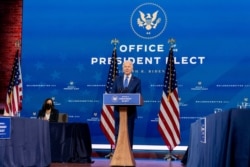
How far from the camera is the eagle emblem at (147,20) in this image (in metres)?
10.0

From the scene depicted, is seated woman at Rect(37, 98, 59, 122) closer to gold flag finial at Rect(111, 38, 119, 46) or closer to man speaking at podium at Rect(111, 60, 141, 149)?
gold flag finial at Rect(111, 38, 119, 46)

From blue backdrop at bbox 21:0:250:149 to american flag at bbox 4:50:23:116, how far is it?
1.08ft

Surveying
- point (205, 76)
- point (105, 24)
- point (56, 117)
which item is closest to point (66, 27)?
point (105, 24)

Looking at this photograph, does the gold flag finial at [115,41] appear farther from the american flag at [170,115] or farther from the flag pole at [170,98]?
the american flag at [170,115]

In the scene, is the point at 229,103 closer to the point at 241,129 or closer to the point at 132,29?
the point at 132,29

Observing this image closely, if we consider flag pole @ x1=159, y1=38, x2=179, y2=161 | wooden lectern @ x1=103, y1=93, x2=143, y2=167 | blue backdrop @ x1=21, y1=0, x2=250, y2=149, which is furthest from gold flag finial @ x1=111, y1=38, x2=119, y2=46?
wooden lectern @ x1=103, y1=93, x2=143, y2=167

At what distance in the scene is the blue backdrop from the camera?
9641mm

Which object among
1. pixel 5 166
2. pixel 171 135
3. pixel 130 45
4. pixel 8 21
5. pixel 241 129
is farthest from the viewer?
pixel 8 21

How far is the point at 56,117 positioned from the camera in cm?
851

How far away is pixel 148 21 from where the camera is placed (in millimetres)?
10109

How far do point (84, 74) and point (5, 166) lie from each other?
5618mm

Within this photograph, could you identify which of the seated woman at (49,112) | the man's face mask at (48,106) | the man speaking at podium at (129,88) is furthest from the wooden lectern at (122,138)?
the man's face mask at (48,106)

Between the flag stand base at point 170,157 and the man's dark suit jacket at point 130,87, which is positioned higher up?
the man's dark suit jacket at point 130,87

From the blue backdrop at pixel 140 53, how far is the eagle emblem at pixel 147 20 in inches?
0.4
